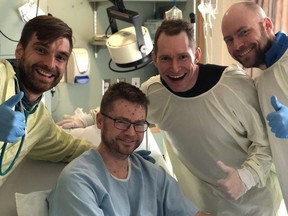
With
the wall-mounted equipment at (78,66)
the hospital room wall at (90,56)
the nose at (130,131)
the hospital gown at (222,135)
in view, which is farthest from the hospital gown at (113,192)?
the hospital room wall at (90,56)

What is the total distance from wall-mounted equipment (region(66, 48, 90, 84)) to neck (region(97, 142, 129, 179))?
55.2 inches

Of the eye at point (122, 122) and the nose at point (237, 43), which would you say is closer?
the eye at point (122, 122)

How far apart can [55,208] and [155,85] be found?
78 cm

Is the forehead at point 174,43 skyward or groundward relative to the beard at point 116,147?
skyward

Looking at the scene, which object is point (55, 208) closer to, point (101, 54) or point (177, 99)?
point (177, 99)

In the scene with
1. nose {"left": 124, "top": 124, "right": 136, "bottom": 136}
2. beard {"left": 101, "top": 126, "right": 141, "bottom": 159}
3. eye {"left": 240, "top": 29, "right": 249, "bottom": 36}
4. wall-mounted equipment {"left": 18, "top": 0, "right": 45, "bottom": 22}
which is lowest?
beard {"left": 101, "top": 126, "right": 141, "bottom": 159}

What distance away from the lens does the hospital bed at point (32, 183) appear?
1633mm

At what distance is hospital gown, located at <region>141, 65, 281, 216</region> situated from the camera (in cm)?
187

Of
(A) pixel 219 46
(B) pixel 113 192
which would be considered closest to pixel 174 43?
(B) pixel 113 192

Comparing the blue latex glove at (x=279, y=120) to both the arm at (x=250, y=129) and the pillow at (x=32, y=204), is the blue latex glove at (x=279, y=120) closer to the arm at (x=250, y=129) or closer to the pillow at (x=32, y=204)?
the arm at (x=250, y=129)

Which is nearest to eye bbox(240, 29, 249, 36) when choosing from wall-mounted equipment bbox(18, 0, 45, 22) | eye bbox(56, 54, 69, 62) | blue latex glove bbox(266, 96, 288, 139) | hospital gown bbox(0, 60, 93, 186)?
blue latex glove bbox(266, 96, 288, 139)

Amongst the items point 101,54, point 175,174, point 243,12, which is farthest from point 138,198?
point 101,54

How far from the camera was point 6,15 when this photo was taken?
2381 millimetres

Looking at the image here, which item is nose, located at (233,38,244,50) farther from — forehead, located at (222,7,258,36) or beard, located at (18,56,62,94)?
beard, located at (18,56,62,94)
